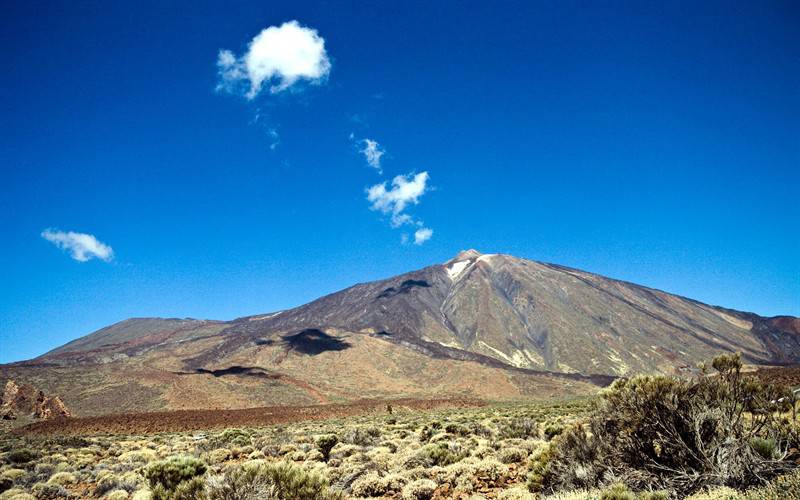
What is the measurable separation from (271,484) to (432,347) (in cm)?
10374

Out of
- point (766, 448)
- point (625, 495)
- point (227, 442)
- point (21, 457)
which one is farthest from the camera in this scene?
point (227, 442)

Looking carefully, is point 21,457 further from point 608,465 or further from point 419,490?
point 608,465

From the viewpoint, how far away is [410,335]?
125562 millimetres

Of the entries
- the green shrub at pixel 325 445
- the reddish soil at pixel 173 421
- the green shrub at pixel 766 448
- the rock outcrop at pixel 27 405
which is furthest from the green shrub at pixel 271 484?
the rock outcrop at pixel 27 405

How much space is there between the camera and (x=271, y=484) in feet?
19.1

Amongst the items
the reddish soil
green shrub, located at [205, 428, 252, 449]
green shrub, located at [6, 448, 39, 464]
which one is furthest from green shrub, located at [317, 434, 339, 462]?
the reddish soil

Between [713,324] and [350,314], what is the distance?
441 ft

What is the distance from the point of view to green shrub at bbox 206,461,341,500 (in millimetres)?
5699

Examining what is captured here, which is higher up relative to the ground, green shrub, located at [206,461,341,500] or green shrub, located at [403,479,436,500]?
green shrub, located at [206,461,341,500]

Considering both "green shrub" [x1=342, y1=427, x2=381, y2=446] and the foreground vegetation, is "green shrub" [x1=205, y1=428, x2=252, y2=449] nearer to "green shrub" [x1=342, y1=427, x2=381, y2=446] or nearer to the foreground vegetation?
"green shrub" [x1=342, y1=427, x2=381, y2=446]

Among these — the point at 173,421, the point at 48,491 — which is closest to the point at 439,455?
the point at 48,491

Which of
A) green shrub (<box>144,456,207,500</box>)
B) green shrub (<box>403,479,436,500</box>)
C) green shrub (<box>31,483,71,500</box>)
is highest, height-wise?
green shrub (<box>144,456,207,500</box>)

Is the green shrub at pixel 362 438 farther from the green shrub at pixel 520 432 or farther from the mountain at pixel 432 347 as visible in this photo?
the mountain at pixel 432 347

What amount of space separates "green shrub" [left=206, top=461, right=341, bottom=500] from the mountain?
57.9m
